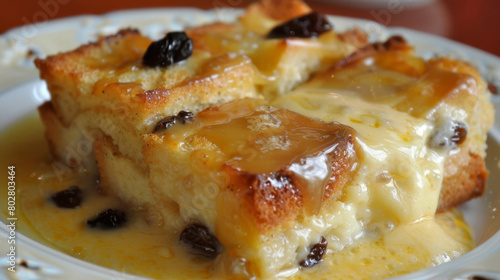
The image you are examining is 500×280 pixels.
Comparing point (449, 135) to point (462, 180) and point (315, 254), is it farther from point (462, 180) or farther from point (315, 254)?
point (315, 254)

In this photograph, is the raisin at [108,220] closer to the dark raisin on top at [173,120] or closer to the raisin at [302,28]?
the dark raisin on top at [173,120]

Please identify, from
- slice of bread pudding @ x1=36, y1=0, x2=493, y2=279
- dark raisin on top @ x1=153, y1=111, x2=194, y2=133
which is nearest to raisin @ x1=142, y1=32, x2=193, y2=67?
slice of bread pudding @ x1=36, y1=0, x2=493, y2=279

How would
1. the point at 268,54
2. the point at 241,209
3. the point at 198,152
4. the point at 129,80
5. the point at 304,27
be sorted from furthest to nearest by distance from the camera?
the point at 304,27, the point at 268,54, the point at 129,80, the point at 198,152, the point at 241,209

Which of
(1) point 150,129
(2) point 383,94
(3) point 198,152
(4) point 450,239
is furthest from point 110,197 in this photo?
(4) point 450,239

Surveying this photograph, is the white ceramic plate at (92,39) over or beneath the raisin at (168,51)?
beneath

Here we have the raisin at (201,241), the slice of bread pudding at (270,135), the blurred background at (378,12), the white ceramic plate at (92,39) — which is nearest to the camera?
the white ceramic plate at (92,39)

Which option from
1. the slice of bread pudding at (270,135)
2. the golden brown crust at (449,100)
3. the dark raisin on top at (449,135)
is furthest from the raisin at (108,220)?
the dark raisin on top at (449,135)

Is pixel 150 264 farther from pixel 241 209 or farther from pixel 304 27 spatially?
pixel 304 27
